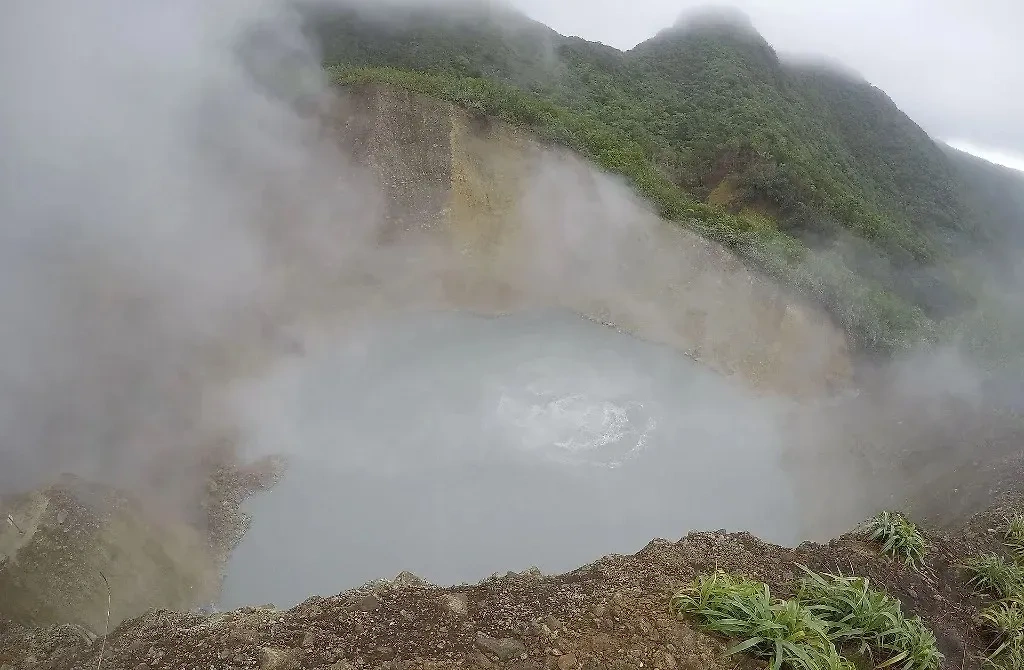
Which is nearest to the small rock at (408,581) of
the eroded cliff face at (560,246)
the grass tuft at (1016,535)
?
the grass tuft at (1016,535)

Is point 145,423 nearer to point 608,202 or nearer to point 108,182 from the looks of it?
point 108,182

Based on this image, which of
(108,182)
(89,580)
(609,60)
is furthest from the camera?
(609,60)

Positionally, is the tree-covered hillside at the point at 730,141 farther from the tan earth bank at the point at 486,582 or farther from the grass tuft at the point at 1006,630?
the grass tuft at the point at 1006,630

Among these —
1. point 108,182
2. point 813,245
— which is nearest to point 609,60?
point 813,245

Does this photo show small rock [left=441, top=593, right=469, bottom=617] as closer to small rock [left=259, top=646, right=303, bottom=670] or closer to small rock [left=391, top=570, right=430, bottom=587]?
small rock [left=391, top=570, right=430, bottom=587]

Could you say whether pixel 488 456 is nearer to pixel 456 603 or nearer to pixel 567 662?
pixel 456 603

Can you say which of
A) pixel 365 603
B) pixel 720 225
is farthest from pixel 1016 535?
pixel 720 225

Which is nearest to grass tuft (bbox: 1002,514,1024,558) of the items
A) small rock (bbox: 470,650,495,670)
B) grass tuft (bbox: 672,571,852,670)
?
grass tuft (bbox: 672,571,852,670)
